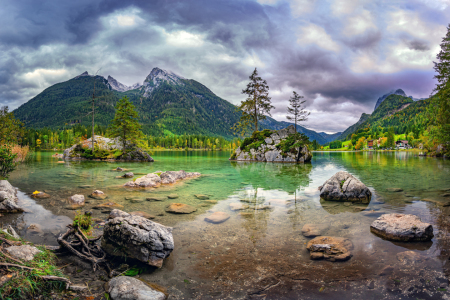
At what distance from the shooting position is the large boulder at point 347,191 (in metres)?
13.6

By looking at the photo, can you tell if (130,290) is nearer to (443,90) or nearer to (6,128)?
(6,128)

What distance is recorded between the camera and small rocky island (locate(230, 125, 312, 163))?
155ft

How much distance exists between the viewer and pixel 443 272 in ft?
18.5

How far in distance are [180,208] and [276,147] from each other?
4049cm

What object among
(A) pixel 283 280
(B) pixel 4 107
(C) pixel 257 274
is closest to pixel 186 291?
(C) pixel 257 274

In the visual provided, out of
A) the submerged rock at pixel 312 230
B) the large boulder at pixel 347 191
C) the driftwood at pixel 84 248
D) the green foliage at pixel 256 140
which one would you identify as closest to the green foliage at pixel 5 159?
the driftwood at pixel 84 248

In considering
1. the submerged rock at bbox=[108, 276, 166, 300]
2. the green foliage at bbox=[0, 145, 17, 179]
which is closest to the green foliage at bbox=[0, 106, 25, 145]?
the green foliage at bbox=[0, 145, 17, 179]

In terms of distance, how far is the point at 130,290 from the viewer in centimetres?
464

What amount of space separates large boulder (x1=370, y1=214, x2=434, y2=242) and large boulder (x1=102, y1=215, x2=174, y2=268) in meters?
7.97

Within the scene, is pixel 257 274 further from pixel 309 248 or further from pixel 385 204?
pixel 385 204

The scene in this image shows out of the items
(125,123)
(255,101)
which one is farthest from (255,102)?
(125,123)

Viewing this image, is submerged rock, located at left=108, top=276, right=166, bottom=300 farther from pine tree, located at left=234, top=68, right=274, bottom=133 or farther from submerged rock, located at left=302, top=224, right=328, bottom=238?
pine tree, located at left=234, top=68, right=274, bottom=133

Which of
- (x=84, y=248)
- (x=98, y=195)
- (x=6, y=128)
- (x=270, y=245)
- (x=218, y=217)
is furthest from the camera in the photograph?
(x=6, y=128)

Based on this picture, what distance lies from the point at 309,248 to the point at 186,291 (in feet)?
14.2
